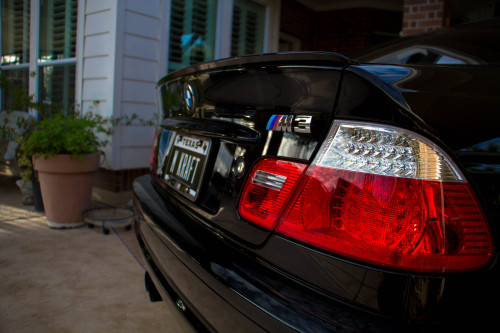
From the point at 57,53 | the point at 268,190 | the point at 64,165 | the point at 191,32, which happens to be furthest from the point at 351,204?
the point at 57,53

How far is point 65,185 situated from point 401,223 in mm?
3145

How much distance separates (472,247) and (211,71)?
0.93 m

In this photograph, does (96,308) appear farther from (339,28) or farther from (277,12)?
(339,28)

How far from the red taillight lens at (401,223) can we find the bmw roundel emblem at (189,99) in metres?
0.75

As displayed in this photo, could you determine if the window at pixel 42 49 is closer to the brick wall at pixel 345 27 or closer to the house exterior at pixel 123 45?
the house exterior at pixel 123 45

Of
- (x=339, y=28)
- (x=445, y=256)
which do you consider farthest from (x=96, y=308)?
(x=339, y=28)

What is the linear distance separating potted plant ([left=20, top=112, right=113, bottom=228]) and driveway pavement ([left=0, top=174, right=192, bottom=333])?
182 mm

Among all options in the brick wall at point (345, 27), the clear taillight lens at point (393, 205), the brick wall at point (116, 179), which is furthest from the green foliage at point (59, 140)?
the brick wall at point (345, 27)

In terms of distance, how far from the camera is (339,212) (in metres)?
0.80

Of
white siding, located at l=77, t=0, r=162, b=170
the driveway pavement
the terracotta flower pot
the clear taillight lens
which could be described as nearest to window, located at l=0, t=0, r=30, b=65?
white siding, located at l=77, t=0, r=162, b=170

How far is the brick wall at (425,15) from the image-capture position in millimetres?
4242

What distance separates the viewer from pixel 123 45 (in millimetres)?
3730

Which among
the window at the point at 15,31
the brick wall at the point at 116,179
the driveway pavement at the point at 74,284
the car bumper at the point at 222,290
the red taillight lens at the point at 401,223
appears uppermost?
the window at the point at 15,31

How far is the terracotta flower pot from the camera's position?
316 centimetres
